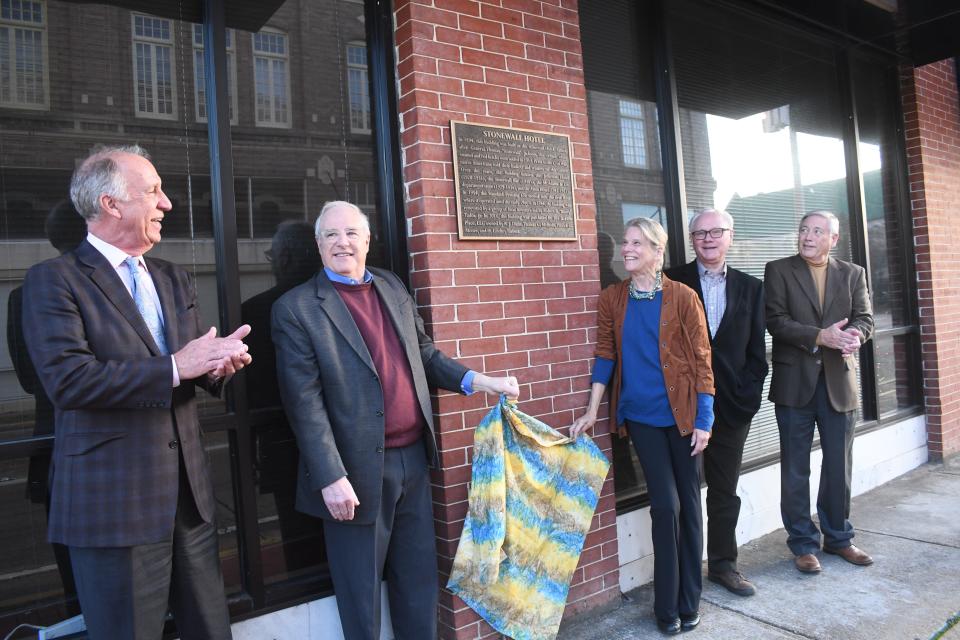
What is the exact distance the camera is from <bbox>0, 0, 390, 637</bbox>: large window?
2650 mm

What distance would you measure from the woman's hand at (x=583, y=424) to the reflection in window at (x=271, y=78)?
211 cm

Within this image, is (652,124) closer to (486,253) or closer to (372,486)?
(486,253)

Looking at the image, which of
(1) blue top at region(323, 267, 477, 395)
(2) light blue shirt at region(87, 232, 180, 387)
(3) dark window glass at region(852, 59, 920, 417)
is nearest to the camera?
(2) light blue shirt at region(87, 232, 180, 387)

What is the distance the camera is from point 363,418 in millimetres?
2719

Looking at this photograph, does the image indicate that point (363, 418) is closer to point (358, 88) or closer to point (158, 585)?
point (158, 585)

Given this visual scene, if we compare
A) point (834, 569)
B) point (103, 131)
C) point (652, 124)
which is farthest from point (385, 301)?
point (834, 569)

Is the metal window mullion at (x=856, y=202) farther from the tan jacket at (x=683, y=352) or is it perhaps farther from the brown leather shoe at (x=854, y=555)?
the tan jacket at (x=683, y=352)

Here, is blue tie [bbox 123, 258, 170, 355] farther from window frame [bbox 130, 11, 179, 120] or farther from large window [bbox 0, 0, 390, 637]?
window frame [bbox 130, 11, 179, 120]

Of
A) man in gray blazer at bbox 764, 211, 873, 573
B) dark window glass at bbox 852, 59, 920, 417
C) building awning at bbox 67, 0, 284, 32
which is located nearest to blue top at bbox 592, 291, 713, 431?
man in gray blazer at bbox 764, 211, 873, 573

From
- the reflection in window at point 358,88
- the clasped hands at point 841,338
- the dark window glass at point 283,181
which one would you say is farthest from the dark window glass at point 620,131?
the dark window glass at point 283,181

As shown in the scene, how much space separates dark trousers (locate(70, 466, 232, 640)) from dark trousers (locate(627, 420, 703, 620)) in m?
2.16

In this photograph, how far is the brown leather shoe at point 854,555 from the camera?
4.25 metres

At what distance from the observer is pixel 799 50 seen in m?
5.92

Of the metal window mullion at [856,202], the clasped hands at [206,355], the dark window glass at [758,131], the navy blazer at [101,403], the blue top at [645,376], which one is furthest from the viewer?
the metal window mullion at [856,202]
